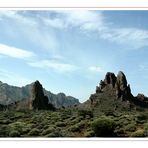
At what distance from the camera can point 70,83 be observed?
12891mm

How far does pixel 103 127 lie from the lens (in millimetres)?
11914

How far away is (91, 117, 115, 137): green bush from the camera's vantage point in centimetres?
1171

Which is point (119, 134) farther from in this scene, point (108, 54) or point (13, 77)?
point (13, 77)

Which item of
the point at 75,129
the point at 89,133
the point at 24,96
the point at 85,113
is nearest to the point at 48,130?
the point at 75,129

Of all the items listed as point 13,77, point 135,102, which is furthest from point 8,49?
point 135,102

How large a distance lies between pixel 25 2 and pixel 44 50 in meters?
1.69

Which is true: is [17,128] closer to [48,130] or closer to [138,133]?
[48,130]

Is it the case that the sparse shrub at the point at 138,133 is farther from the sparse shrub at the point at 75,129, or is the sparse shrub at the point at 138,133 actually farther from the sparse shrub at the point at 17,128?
the sparse shrub at the point at 17,128

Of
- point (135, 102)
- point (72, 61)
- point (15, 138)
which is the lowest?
point (15, 138)

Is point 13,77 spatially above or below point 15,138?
above

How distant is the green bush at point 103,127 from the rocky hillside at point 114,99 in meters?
0.55

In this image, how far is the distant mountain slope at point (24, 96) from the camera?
42.4 ft

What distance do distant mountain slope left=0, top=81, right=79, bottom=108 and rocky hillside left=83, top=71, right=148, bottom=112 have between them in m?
0.51

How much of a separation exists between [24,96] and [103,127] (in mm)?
3219
